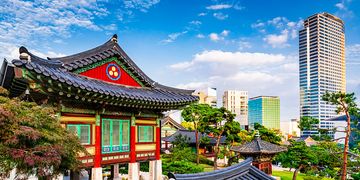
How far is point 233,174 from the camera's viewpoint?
7.71 meters

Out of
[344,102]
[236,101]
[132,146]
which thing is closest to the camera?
[132,146]

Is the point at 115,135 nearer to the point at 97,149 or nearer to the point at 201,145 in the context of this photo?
the point at 97,149

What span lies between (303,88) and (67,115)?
116 meters

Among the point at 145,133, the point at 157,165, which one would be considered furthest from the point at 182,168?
the point at 145,133

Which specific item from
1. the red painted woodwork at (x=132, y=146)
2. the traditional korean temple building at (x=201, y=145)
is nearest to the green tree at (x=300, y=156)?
the red painted woodwork at (x=132, y=146)

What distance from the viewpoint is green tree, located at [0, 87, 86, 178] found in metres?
6.80

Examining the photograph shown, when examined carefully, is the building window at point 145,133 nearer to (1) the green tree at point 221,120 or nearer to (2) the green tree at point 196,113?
(2) the green tree at point 196,113

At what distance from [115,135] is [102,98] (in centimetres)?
268

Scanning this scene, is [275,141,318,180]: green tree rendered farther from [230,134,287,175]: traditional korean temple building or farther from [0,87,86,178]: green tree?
[0,87,86,178]: green tree

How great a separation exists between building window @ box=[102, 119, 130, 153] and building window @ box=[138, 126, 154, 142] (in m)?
0.90

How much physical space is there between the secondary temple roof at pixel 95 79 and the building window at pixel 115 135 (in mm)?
1203

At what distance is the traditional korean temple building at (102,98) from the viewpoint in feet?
33.7

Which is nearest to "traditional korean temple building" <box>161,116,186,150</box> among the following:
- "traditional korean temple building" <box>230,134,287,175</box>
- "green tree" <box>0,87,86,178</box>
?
"traditional korean temple building" <box>230,134,287,175</box>

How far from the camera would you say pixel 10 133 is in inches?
271
